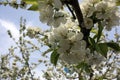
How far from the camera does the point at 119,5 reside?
2082mm

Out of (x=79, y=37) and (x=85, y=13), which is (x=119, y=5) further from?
(x=79, y=37)

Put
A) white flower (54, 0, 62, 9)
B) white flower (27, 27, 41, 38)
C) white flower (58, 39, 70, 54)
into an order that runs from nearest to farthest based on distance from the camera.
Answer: white flower (54, 0, 62, 9) → white flower (58, 39, 70, 54) → white flower (27, 27, 41, 38)

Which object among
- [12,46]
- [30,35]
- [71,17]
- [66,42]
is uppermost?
[71,17]

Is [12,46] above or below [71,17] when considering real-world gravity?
below

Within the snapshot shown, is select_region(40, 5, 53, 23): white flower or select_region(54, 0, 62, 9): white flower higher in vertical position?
select_region(54, 0, 62, 9): white flower

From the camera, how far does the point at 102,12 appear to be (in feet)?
6.27

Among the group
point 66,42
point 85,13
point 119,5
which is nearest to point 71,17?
point 85,13

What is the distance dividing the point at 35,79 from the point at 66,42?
29.6 ft

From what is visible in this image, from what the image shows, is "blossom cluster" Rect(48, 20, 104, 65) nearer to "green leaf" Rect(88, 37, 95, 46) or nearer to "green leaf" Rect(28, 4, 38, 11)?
"green leaf" Rect(88, 37, 95, 46)

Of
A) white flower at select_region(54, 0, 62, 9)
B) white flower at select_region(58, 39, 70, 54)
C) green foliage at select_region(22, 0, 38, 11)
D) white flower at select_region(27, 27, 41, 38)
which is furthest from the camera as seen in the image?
white flower at select_region(27, 27, 41, 38)

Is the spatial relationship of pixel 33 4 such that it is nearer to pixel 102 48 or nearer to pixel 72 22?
pixel 72 22

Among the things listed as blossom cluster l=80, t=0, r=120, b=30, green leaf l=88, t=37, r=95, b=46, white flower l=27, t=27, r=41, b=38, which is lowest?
white flower l=27, t=27, r=41, b=38

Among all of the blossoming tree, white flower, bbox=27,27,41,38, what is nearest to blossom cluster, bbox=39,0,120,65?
the blossoming tree

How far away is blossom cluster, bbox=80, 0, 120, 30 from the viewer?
1936mm
